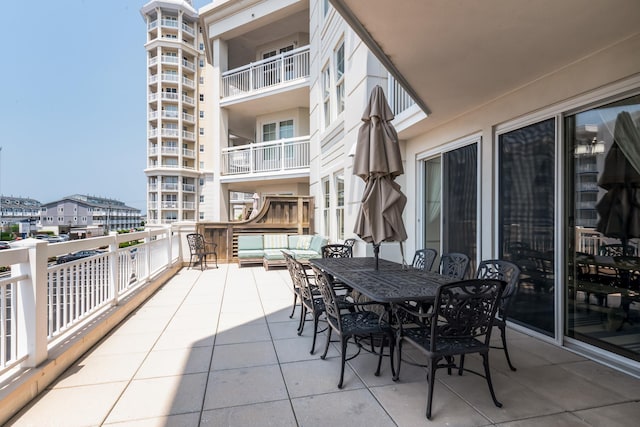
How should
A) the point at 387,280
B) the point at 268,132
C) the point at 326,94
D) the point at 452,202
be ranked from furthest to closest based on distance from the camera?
the point at 268,132, the point at 326,94, the point at 452,202, the point at 387,280

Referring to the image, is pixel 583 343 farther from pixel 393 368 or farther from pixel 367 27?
pixel 367 27

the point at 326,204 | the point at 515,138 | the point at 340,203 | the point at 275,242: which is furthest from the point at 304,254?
the point at 515,138

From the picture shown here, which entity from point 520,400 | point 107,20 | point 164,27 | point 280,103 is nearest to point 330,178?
point 280,103

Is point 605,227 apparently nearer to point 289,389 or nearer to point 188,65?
point 289,389

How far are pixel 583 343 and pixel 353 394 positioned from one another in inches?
90.1

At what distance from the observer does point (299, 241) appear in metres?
8.44

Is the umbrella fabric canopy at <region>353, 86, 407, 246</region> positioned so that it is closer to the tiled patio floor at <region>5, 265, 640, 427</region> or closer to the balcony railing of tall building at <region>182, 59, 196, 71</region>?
the tiled patio floor at <region>5, 265, 640, 427</region>

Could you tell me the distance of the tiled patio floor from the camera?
2.02 m

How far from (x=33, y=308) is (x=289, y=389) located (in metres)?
1.95

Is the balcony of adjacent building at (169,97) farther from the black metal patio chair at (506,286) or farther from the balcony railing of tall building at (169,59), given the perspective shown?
the black metal patio chair at (506,286)

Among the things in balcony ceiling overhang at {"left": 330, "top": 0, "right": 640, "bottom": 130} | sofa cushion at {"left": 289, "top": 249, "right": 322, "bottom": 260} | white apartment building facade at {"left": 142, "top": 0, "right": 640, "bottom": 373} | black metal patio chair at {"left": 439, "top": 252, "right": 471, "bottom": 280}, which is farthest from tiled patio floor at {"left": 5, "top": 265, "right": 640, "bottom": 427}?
sofa cushion at {"left": 289, "top": 249, "right": 322, "bottom": 260}

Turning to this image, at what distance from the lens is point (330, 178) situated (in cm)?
782

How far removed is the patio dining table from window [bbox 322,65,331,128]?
17.3 ft

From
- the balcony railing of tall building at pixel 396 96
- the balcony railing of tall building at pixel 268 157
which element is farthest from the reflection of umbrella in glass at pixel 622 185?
the balcony railing of tall building at pixel 268 157
